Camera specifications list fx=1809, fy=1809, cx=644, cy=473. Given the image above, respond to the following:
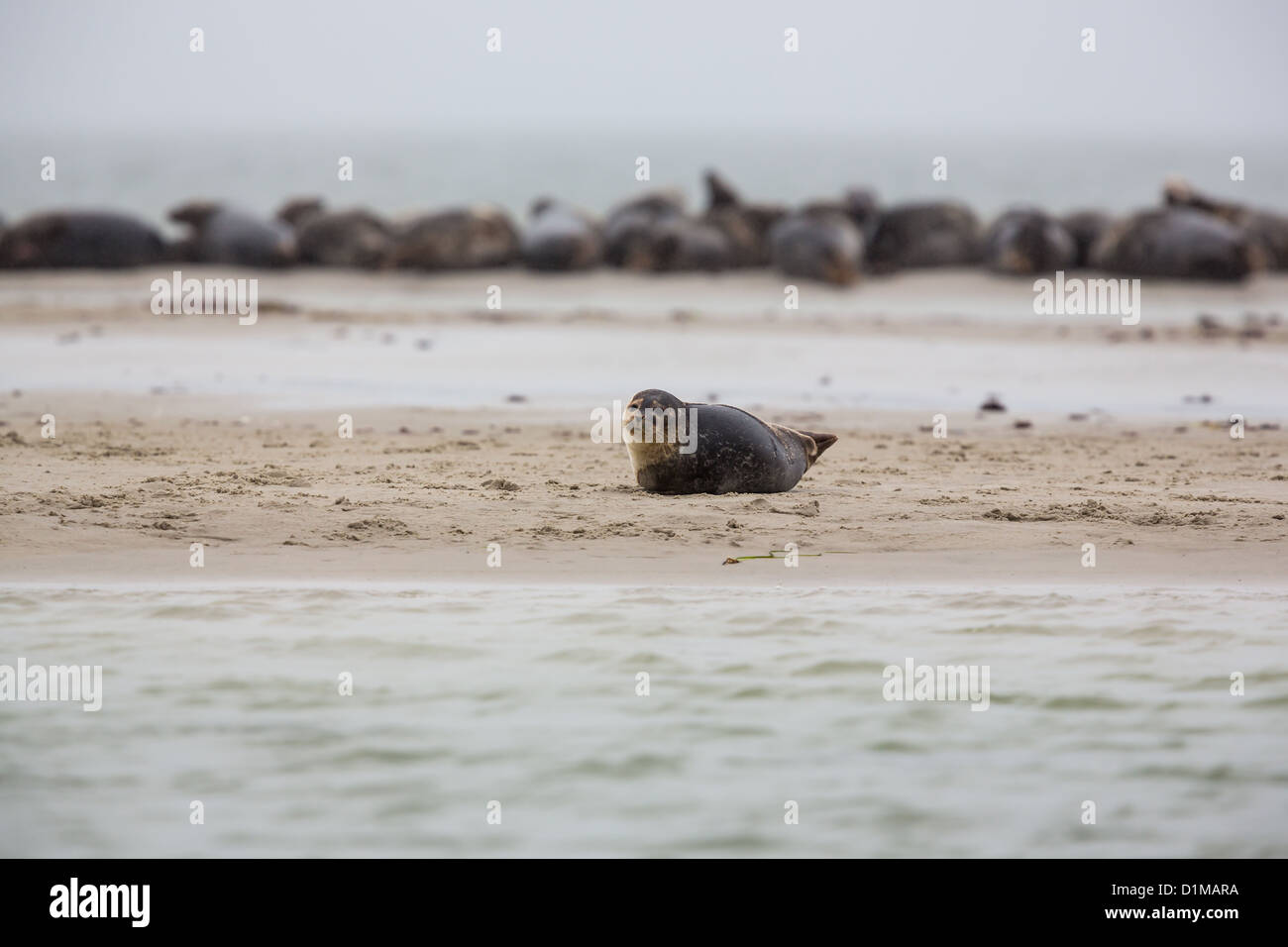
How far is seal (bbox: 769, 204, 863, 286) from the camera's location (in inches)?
813

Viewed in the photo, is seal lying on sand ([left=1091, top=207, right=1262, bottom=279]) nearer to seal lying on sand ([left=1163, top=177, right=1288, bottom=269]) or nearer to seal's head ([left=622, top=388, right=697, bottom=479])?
seal lying on sand ([left=1163, top=177, right=1288, bottom=269])

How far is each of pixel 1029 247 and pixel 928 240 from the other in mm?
1436

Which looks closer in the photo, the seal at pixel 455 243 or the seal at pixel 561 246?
the seal at pixel 561 246

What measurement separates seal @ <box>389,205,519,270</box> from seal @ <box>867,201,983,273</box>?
448cm

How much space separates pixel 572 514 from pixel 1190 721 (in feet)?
11.3

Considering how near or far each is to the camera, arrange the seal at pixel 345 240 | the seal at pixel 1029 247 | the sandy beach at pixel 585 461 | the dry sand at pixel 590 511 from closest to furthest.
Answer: the dry sand at pixel 590 511 → the sandy beach at pixel 585 461 → the seal at pixel 1029 247 → the seal at pixel 345 240

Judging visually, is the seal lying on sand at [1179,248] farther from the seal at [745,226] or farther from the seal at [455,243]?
the seal at [455,243]

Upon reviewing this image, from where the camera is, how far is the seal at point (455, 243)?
21.7 metres

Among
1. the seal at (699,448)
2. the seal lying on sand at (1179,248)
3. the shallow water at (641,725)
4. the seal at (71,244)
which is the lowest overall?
the shallow water at (641,725)

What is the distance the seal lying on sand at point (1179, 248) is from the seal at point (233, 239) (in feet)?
32.3

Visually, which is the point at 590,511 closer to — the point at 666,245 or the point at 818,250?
the point at 818,250

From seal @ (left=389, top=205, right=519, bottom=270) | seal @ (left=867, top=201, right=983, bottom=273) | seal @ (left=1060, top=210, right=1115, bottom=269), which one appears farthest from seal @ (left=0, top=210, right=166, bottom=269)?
seal @ (left=1060, top=210, right=1115, bottom=269)

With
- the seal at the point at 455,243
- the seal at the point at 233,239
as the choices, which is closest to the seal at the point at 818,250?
the seal at the point at 455,243
